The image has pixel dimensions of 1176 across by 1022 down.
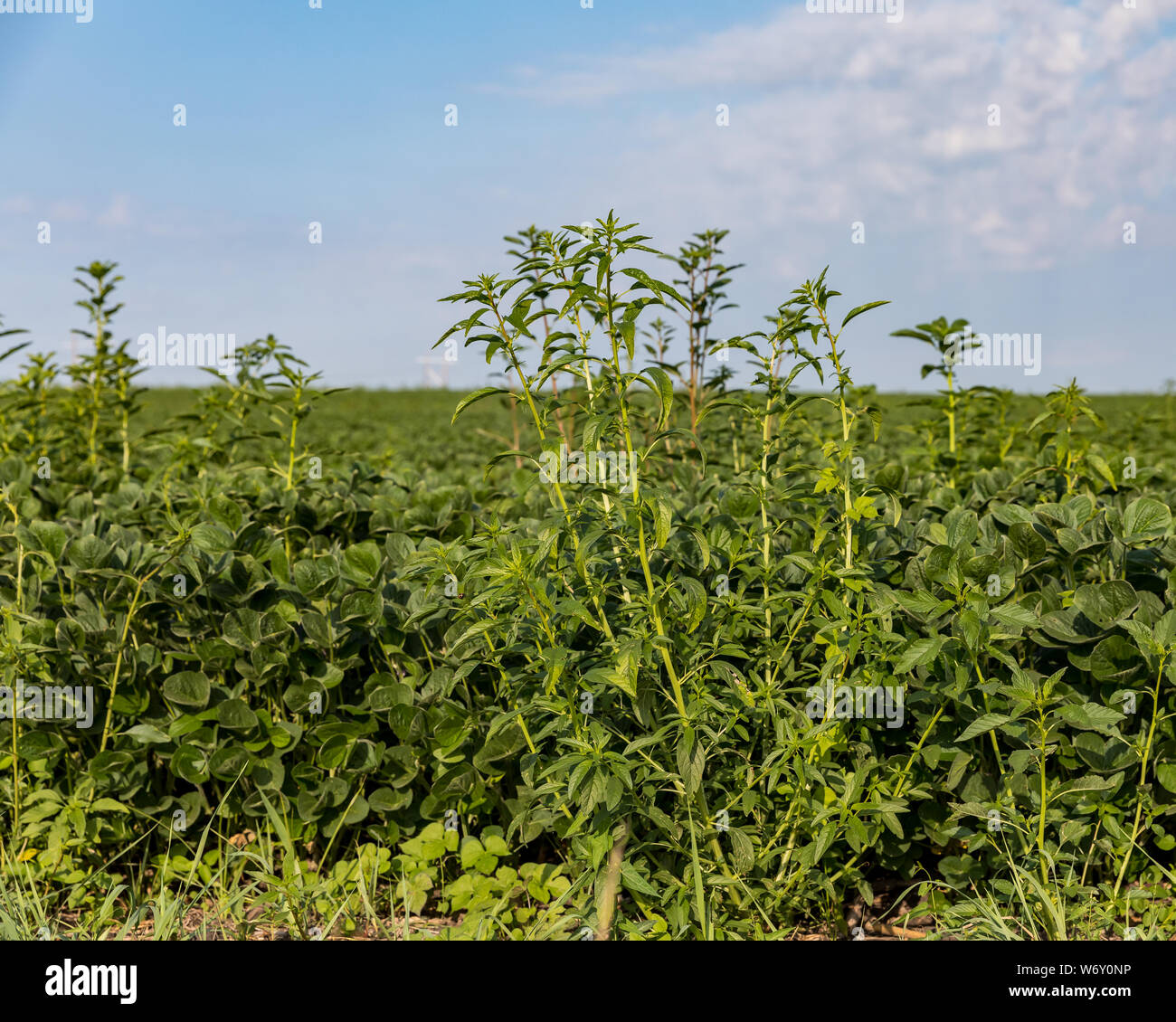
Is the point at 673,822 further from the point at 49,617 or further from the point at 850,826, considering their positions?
the point at 49,617

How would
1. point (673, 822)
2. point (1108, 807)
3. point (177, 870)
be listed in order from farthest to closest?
1. point (177, 870)
2. point (1108, 807)
3. point (673, 822)

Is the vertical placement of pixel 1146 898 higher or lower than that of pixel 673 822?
lower

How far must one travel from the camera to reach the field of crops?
251 centimetres

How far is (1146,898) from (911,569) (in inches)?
49.9

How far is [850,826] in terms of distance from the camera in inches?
99.2

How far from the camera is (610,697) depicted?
2.52 meters

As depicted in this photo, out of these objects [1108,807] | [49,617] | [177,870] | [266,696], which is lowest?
[177,870]

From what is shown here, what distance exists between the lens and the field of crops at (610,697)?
8.23ft

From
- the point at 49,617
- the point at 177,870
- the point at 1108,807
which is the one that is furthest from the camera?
the point at 49,617

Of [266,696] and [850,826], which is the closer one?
[850,826]

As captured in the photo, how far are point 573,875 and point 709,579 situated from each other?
3.42 feet
